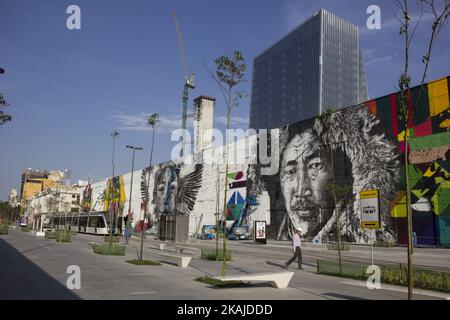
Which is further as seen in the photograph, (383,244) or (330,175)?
(330,175)

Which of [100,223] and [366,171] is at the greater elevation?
[366,171]

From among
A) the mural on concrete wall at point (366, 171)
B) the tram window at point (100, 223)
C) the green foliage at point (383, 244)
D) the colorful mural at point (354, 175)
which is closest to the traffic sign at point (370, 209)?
the colorful mural at point (354, 175)

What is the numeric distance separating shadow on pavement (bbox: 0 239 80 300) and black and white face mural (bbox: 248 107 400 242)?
101 ft

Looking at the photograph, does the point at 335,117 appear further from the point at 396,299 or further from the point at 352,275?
the point at 396,299

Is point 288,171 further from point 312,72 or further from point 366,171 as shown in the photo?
point 312,72

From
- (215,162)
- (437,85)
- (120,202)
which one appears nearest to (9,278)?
(437,85)

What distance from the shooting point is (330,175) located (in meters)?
53.0

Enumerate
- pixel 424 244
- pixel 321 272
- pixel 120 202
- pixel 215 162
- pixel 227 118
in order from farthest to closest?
pixel 120 202, pixel 215 162, pixel 424 244, pixel 321 272, pixel 227 118

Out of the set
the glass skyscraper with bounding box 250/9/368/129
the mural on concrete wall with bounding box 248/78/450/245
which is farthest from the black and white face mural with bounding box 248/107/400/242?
the glass skyscraper with bounding box 250/9/368/129

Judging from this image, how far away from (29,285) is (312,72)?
16691cm

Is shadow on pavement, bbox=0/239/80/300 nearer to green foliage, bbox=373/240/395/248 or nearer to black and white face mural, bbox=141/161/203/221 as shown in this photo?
green foliage, bbox=373/240/395/248

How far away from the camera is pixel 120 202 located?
114 metres

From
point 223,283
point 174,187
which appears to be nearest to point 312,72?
point 174,187

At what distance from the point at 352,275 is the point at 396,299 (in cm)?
530
